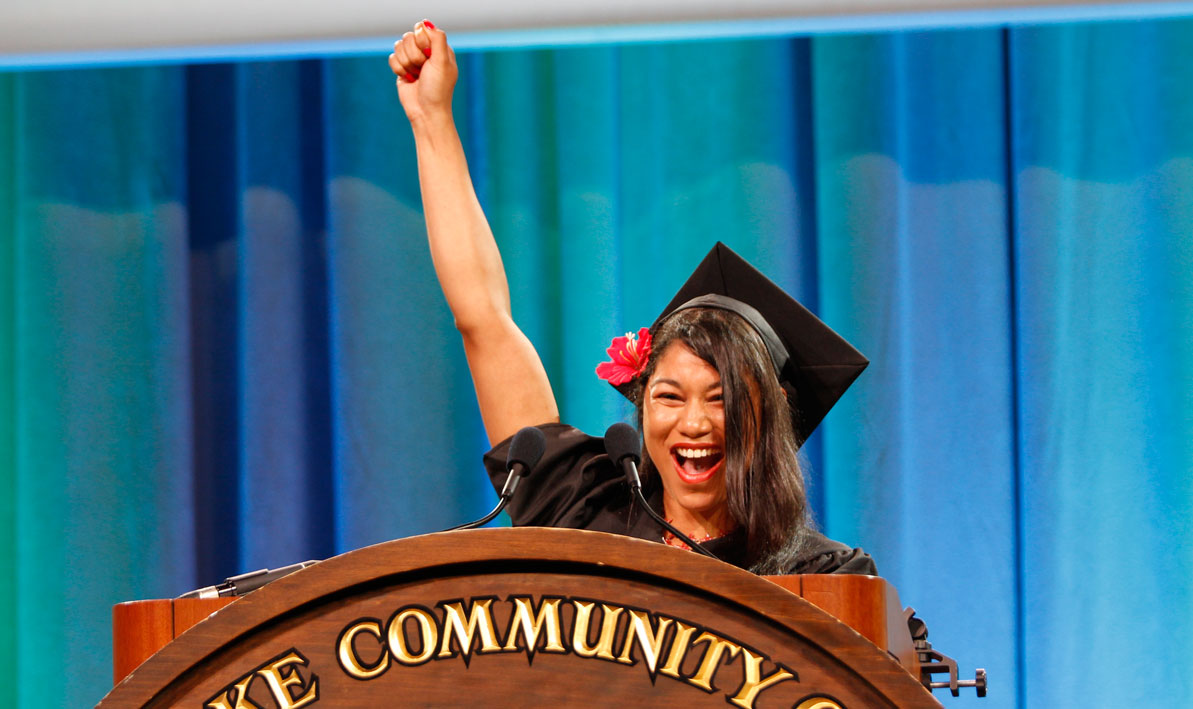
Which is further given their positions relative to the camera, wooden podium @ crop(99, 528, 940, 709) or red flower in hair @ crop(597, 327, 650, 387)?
red flower in hair @ crop(597, 327, 650, 387)

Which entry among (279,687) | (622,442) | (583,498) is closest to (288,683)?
(279,687)

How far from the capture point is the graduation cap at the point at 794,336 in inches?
58.7

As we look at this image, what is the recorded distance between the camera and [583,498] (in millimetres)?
1374

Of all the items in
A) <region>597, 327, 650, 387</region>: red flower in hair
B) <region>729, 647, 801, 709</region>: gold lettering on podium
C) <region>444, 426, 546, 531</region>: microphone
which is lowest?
<region>729, 647, 801, 709</region>: gold lettering on podium

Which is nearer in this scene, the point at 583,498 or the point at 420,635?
the point at 420,635

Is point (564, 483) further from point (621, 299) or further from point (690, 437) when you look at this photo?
point (621, 299)

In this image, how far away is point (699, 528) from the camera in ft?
4.64

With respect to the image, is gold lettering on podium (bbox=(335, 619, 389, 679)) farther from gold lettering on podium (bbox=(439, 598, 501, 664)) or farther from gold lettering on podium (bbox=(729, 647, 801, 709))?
gold lettering on podium (bbox=(729, 647, 801, 709))

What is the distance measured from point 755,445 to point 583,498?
8.4 inches

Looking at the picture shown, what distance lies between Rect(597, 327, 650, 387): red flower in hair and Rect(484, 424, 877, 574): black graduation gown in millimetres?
95

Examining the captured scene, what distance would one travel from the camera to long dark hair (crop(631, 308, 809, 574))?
4.42ft

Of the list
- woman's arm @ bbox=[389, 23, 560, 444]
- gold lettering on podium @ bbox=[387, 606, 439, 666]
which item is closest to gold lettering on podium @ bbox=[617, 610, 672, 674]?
gold lettering on podium @ bbox=[387, 606, 439, 666]

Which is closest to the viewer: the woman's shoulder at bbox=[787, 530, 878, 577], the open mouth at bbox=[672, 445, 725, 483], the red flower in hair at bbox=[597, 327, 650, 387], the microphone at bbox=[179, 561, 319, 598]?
the microphone at bbox=[179, 561, 319, 598]

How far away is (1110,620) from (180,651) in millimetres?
1834
